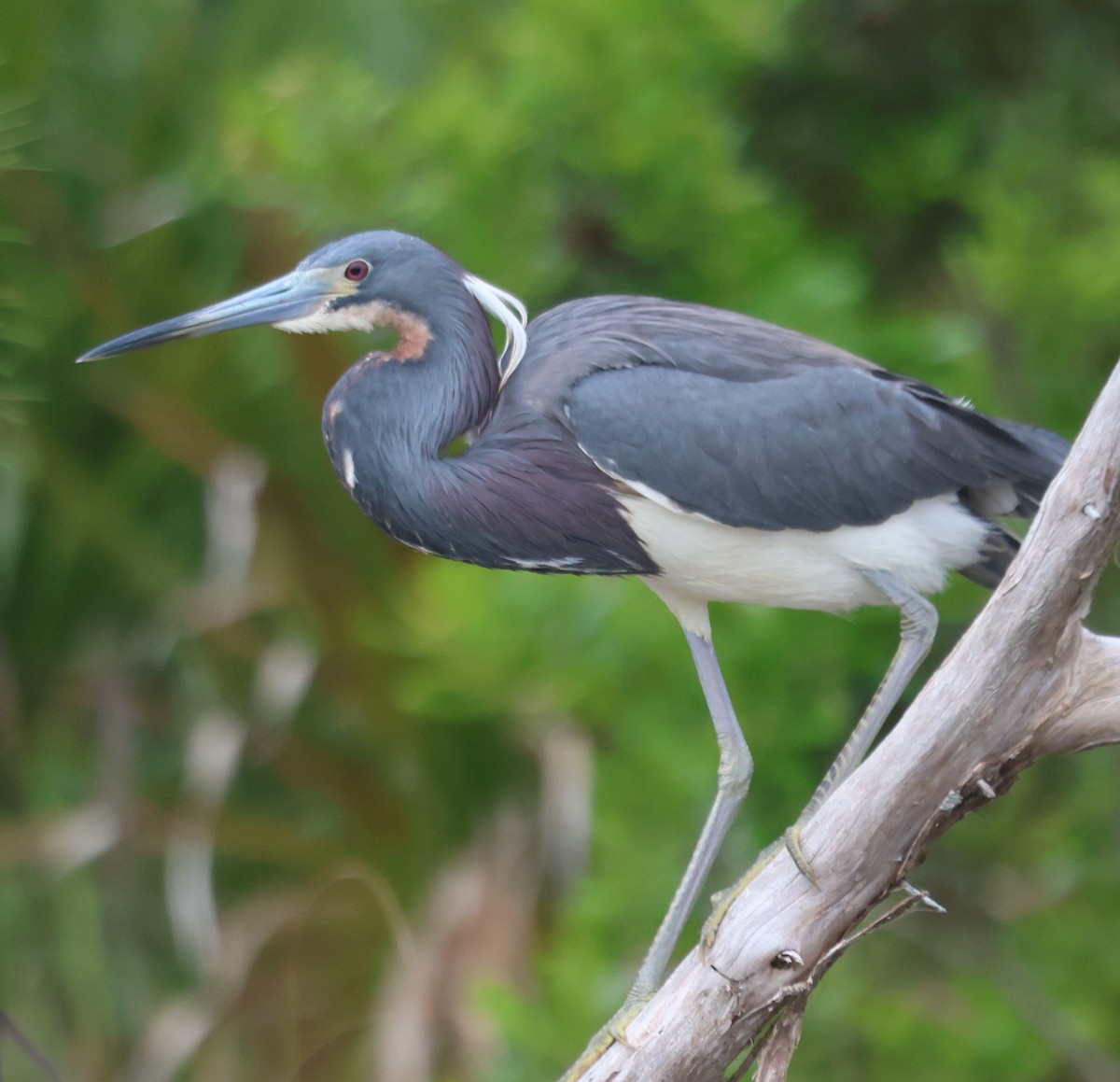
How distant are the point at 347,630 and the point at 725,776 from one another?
172 cm

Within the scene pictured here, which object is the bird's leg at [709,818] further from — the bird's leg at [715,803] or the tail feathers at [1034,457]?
the tail feathers at [1034,457]

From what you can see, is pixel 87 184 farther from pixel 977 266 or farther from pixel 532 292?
pixel 977 266

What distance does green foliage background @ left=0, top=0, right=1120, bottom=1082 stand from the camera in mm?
3162

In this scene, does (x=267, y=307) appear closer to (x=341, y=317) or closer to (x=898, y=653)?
(x=341, y=317)

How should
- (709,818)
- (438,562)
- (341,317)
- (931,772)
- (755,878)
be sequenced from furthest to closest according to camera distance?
(438,562) < (709,818) < (341,317) < (755,878) < (931,772)

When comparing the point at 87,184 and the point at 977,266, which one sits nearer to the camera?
the point at 977,266

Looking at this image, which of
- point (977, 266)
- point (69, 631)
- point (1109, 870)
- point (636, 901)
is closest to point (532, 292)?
point (977, 266)

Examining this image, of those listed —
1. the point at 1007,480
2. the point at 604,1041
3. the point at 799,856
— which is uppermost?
Result: the point at 1007,480

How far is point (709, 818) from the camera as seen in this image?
2.06 metres

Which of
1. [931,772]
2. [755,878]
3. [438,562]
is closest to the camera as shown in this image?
[931,772]

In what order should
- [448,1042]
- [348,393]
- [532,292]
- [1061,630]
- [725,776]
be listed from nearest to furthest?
[1061,630]
[348,393]
[725,776]
[532,292]
[448,1042]

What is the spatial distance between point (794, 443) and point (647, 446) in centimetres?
19

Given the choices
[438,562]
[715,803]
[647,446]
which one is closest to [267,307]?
[647,446]

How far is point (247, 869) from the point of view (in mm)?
4012
